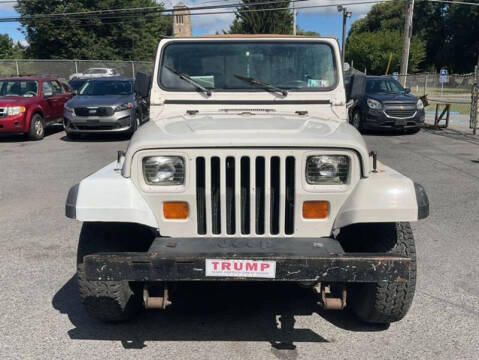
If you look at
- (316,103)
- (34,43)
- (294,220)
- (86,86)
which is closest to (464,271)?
(316,103)

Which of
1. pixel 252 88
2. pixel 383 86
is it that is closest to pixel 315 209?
pixel 252 88

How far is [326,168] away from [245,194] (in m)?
0.51

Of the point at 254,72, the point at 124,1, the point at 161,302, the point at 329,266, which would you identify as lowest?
the point at 161,302

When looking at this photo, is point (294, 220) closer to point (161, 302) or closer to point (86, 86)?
point (161, 302)

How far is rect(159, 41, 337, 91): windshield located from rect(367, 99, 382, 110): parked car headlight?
9.77 meters

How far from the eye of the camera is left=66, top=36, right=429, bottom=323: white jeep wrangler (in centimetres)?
261

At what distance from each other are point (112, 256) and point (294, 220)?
107cm

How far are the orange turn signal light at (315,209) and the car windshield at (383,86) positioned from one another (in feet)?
40.0

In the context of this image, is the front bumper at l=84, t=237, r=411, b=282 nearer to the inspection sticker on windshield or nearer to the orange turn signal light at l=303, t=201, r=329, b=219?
the inspection sticker on windshield

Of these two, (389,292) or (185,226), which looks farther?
(389,292)

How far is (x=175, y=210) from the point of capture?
294 centimetres

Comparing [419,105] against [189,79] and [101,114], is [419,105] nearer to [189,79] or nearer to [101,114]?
[101,114]

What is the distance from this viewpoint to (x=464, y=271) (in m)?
4.39

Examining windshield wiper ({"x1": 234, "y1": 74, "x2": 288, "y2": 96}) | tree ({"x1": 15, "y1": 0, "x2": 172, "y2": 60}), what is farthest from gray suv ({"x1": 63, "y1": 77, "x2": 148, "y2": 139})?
tree ({"x1": 15, "y1": 0, "x2": 172, "y2": 60})
